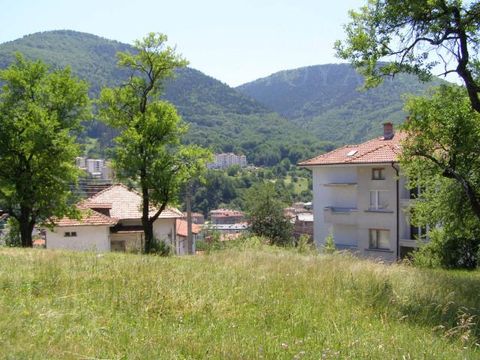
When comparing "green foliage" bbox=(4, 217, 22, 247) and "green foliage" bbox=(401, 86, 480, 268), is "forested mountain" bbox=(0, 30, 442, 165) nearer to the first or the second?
"green foliage" bbox=(4, 217, 22, 247)

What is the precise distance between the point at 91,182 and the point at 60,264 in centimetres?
4434

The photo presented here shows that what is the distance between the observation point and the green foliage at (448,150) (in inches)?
588

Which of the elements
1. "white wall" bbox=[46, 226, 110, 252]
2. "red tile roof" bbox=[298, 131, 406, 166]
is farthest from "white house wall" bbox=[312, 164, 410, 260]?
"white wall" bbox=[46, 226, 110, 252]

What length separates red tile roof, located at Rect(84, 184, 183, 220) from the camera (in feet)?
128

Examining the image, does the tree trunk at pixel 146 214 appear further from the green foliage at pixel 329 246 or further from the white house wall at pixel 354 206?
the white house wall at pixel 354 206

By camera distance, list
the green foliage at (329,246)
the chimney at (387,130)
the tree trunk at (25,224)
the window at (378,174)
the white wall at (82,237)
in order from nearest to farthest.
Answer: the green foliage at (329,246) → the tree trunk at (25,224) → the white wall at (82,237) → the window at (378,174) → the chimney at (387,130)

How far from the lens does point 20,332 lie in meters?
4.75

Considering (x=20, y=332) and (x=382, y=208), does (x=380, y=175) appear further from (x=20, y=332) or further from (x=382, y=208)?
(x=20, y=332)

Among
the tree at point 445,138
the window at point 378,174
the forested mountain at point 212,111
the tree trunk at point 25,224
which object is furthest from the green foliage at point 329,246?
the forested mountain at point 212,111

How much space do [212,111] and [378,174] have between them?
13712 cm

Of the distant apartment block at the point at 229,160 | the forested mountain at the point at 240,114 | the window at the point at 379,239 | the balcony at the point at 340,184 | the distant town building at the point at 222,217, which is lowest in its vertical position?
the distant town building at the point at 222,217

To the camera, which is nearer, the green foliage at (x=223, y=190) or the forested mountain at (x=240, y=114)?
the green foliage at (x=223, y=190)

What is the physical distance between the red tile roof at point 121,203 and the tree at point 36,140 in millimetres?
12255


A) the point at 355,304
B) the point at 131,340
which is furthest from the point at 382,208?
the point at 131,340
